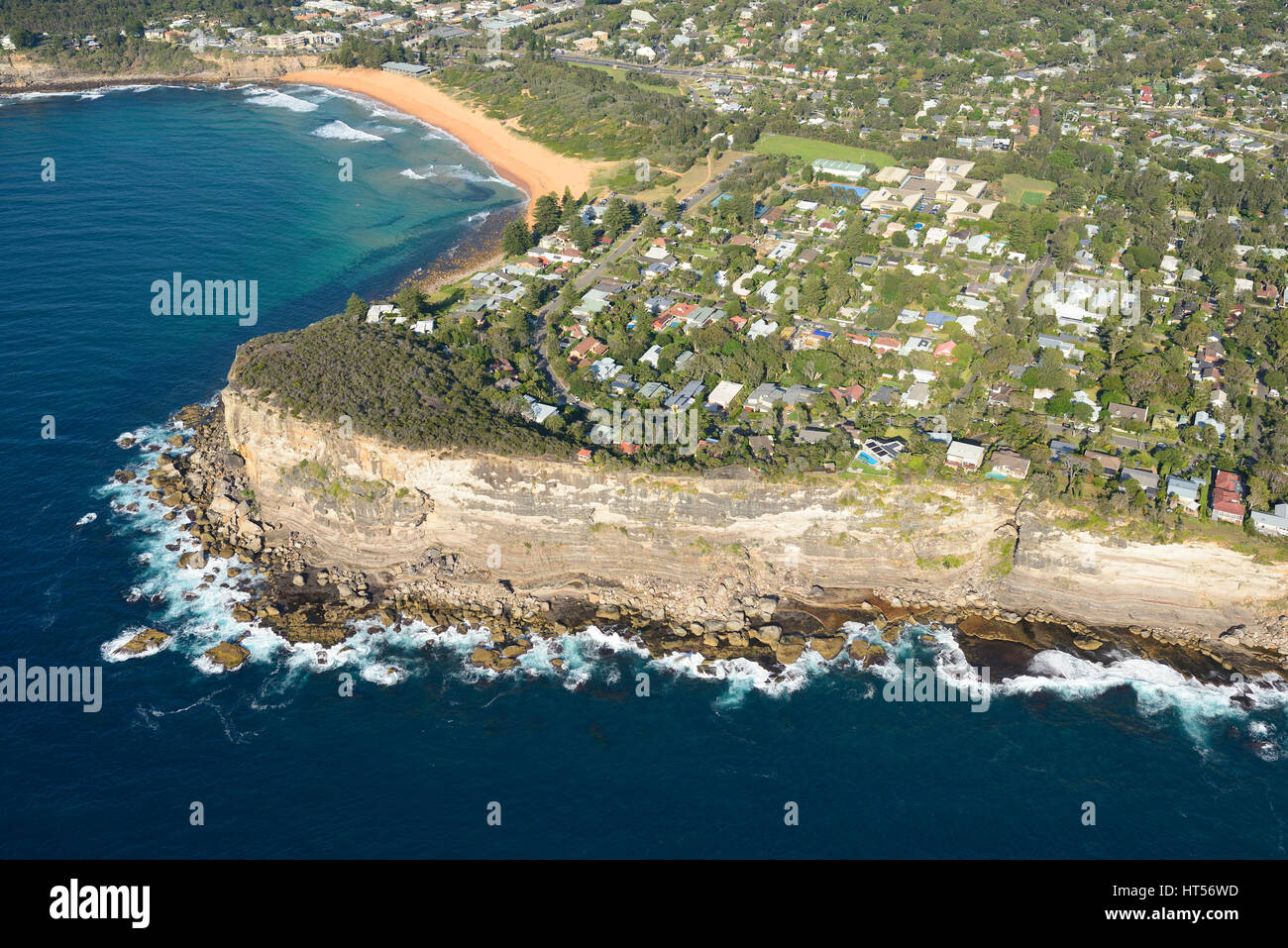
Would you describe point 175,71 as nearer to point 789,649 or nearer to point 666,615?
point 666,615

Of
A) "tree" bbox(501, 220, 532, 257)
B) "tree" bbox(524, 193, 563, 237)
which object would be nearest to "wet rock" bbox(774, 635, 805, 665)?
"tree" bbox(501, 220, 532, 257)

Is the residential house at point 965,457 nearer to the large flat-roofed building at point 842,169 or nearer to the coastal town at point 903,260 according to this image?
the coastal town at point 903,260

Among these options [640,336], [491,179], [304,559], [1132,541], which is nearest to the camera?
[1132,541]

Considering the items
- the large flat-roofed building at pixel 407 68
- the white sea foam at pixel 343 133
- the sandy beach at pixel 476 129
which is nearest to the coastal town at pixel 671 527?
the sandy beach at pixel 476 129

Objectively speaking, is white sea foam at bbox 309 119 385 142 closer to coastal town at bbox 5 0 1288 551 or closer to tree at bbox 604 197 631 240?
coastal town at bbox 5 0 1288 551
